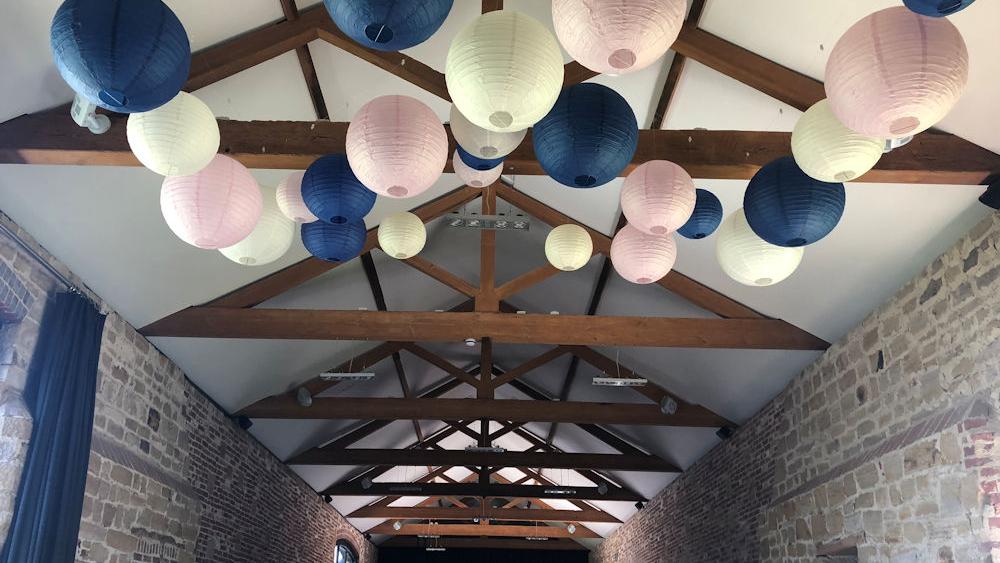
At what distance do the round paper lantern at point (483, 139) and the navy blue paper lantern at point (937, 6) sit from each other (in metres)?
1.15

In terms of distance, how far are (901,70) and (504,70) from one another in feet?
3.24

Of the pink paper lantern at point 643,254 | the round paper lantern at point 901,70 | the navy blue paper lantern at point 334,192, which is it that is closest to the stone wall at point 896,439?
the pink paper lantern at point 643,254

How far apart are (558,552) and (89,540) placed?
40.1 ft

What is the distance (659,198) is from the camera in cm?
259

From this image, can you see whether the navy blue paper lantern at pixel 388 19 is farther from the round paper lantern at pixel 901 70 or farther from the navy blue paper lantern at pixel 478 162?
the round paper lantern at pixel 901 70

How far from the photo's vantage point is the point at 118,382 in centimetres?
490

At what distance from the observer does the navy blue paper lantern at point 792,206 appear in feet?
8.07

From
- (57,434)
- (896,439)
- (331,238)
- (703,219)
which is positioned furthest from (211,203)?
(896,439)

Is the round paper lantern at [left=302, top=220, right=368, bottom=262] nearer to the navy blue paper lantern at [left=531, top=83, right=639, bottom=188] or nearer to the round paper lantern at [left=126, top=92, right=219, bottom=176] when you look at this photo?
the round paper lantern at [left=126, top=92, right=219, bottom=176]

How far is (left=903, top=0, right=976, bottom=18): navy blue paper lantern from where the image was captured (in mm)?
1616

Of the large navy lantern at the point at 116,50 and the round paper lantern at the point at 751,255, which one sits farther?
the round paper lantern at the point at 751,255

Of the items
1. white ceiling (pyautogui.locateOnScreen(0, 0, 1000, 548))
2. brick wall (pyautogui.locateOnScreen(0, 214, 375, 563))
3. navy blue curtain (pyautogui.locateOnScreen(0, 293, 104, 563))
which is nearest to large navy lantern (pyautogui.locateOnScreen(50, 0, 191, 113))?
white ceiling (pyautogui.locateOnScreen(0, 0, 1000, 548))

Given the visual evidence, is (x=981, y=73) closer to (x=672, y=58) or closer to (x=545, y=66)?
(x=672, y=58)

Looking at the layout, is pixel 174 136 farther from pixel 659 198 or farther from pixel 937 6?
pixel 937 6
